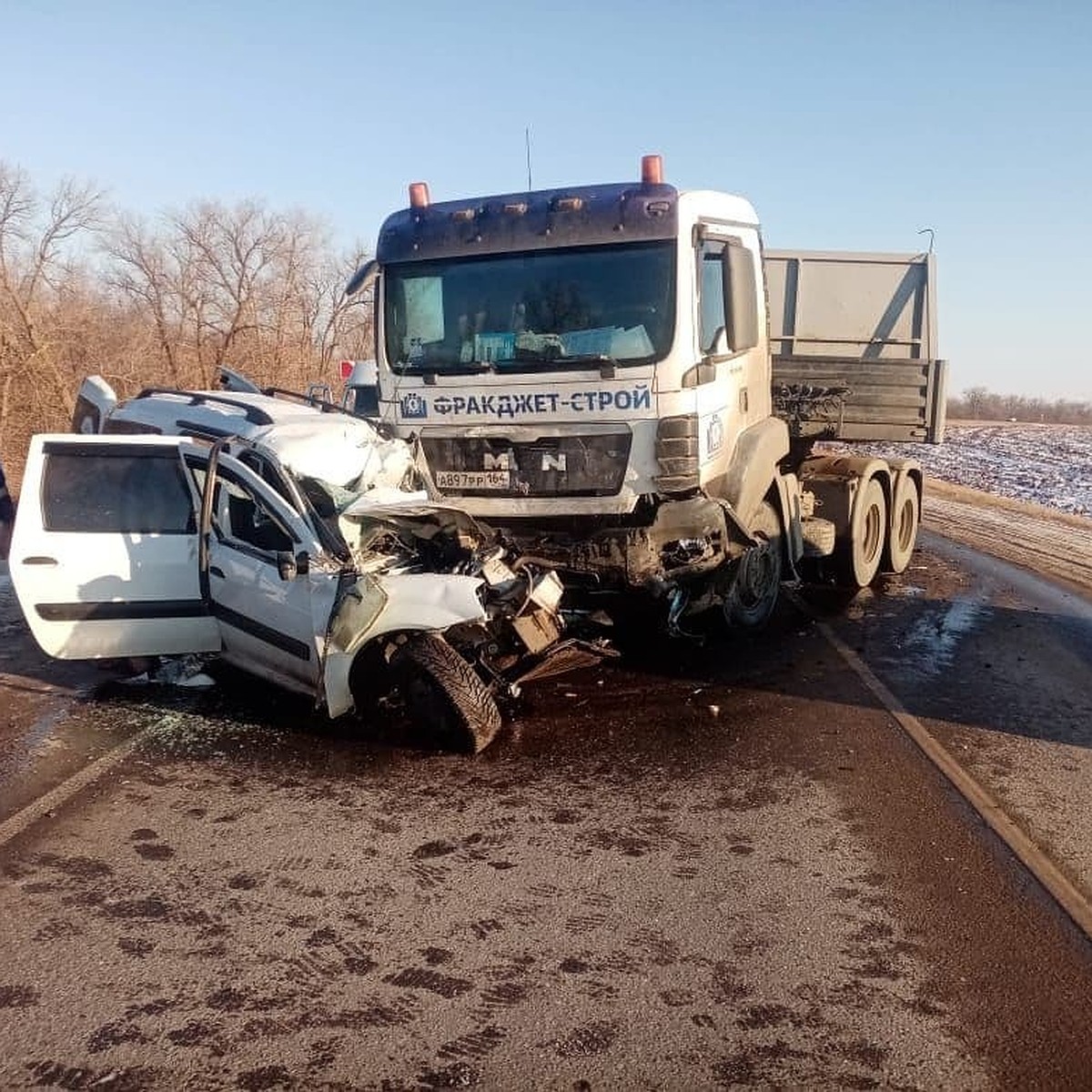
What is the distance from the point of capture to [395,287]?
7.00 metres

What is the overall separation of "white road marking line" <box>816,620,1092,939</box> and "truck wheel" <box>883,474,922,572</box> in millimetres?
4007

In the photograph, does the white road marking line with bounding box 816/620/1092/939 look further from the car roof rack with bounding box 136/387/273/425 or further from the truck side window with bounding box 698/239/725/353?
the car roof rack with bounding box 136/387/273/425

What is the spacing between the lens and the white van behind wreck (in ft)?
17.2

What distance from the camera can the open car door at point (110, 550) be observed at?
5922 mm

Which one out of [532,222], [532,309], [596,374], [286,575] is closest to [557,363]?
[596,374]

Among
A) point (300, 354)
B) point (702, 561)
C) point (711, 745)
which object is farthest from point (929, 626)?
point (300, 354)

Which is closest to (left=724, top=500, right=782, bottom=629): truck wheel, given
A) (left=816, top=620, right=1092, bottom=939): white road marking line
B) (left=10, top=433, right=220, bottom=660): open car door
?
(left=816, top=620, right=1092, bottom=939): white road marking line

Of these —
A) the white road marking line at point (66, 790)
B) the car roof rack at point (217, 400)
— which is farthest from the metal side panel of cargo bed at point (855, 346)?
the white road marking line at point (66, 790)

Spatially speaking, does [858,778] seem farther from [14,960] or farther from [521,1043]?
[14,960]

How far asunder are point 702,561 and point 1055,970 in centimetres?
370

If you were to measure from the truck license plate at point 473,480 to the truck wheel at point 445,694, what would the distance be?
1702 mm

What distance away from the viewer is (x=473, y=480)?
684 centimetres

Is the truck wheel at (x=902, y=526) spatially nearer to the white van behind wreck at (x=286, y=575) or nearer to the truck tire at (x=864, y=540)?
the truck tire at (x=864, y=540)

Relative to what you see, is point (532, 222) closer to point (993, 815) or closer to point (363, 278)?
point (363, 278)
